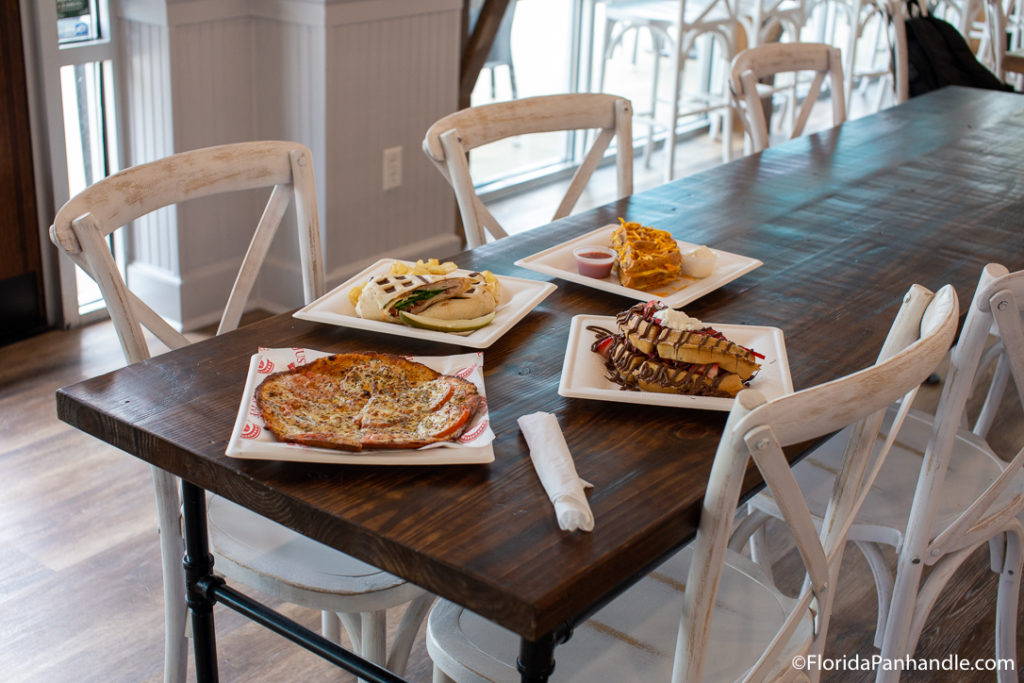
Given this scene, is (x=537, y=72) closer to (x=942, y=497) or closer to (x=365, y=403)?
(x=942, y=497)

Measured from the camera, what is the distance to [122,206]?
4.85 ft

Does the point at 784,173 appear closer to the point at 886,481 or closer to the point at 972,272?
the point at 972,272

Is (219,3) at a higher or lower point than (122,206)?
higher

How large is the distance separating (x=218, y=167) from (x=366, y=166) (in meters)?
1.63

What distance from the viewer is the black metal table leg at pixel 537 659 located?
38.5 inches

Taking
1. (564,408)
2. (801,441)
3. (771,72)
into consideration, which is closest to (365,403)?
(564,408)

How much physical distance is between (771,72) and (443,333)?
1.54 m

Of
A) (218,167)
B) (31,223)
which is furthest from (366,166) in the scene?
(218,167)

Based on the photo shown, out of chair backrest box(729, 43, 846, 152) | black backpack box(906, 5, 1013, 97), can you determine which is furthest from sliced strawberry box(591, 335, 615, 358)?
black backpack box(906, 5, 1013, 97)

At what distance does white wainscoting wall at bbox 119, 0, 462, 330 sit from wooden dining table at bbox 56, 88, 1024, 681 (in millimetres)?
1310

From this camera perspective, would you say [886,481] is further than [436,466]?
Yes

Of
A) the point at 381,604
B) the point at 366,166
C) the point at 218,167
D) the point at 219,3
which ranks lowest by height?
the point at 381,604

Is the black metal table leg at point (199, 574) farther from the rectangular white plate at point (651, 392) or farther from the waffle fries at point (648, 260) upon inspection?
the waffle fries at point (648, 260)

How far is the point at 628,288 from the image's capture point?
5.00 feet
